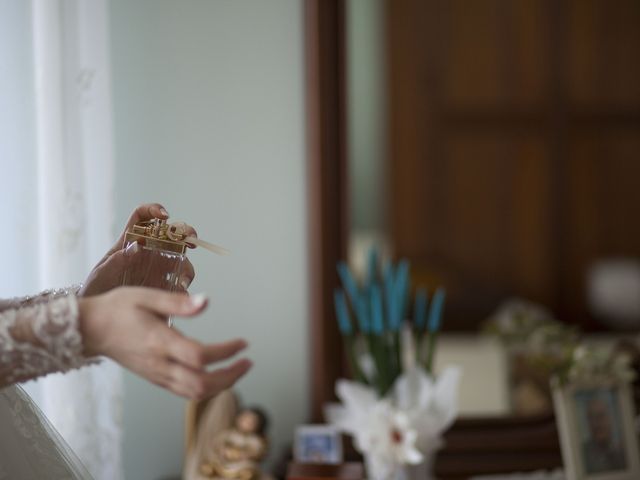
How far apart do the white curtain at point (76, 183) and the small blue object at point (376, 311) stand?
0.37 metres

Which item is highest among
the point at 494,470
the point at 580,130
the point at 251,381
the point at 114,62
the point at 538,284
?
the point at 114,62

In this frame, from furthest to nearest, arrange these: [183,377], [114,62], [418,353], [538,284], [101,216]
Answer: [538,284], [418,353], [114,62], [101,216], [183,377]

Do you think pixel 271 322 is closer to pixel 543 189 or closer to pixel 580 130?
pixel 543 189

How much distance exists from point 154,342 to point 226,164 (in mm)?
683

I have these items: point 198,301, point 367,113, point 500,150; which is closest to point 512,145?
point 500,150

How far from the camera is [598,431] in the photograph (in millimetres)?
1035

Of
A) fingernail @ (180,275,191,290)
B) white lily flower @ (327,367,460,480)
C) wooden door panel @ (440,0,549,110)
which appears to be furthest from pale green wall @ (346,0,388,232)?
fingernail @ (180,275,191,290)

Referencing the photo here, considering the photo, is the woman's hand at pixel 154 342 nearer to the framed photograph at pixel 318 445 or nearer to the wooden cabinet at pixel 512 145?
the framed photograph at pixel 318 445

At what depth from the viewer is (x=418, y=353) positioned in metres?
1.16

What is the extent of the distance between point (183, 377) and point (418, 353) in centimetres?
71

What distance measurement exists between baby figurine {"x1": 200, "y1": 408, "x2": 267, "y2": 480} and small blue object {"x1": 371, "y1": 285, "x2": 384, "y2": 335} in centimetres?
21

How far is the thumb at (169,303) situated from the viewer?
1.64 ft

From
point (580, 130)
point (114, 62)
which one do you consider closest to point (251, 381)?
point (114, 62)

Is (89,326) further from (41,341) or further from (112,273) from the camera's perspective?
(112,273)
